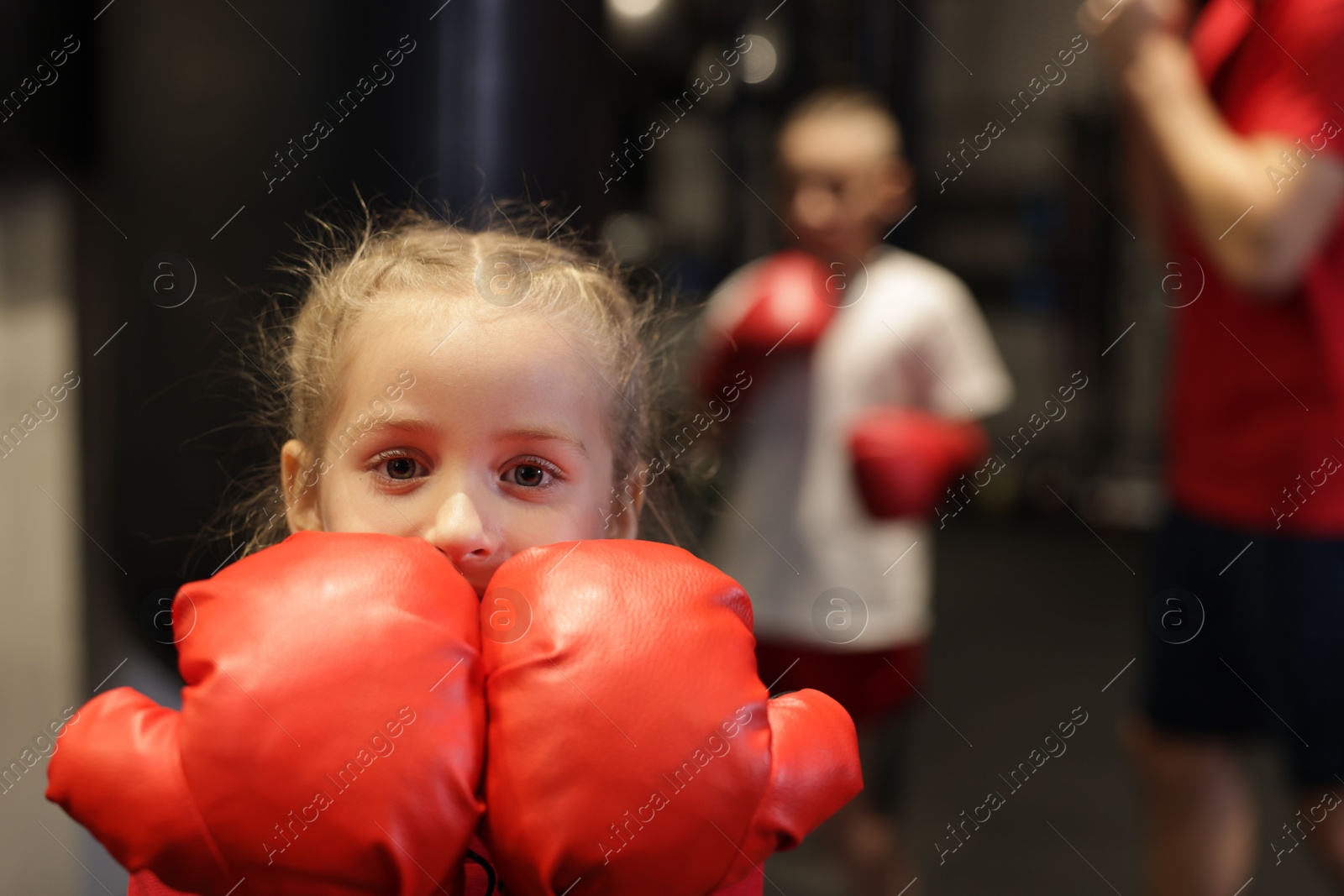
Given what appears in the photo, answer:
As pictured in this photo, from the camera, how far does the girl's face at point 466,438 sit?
71 cm

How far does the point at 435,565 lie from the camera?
2.05ft

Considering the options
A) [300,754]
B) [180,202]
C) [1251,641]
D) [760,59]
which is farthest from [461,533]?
[760,59]

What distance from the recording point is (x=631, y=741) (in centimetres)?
56

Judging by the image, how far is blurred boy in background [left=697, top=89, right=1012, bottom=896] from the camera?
1691mm

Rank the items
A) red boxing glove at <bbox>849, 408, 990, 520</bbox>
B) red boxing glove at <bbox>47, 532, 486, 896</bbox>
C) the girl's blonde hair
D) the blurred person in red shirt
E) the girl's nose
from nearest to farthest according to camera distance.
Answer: red boxing glove at <bbox>47, 532, 486, 896</bbox>, the girl's nose, the girl's blonde hair, the blurred person in red shirt, red boxing glove at <bbox>849, 408, 990, 520</bbox>

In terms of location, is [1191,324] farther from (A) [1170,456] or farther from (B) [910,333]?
(B) [910,333]

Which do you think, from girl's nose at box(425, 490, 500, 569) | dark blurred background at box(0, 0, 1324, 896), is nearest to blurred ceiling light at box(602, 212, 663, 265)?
dark blurred background at box(0, 0, 1324, 896)

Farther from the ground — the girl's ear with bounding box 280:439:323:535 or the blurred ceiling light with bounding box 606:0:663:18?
the blurred ceiling light with bounding box 606:0:663:18

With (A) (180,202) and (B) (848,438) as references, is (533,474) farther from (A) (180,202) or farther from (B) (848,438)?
(B) (848,438)

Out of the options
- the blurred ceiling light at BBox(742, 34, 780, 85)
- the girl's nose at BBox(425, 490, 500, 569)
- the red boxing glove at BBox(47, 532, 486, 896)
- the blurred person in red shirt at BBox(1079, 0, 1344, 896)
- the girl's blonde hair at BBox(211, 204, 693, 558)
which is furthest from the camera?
the blurred ceiling light at BBox(742, 34, 780, 85)

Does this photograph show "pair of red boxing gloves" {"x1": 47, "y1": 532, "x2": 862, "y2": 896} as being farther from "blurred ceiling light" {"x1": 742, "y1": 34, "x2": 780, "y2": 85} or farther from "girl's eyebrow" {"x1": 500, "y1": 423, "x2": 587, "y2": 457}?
"blurred ceiling light" {"x1": 742, "y1": 34, "x2": 780, "y2": 85}

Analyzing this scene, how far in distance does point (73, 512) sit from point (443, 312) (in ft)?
2.81

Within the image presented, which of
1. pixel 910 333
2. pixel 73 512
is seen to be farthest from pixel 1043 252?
pixel 73 512

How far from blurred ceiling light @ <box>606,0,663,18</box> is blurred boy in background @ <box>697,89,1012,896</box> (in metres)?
0.38
